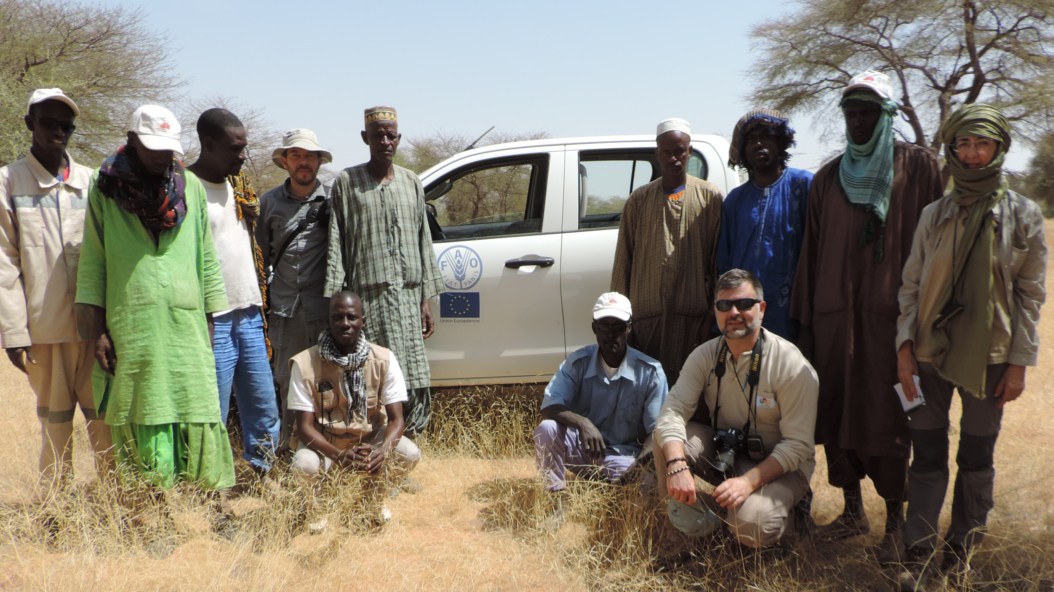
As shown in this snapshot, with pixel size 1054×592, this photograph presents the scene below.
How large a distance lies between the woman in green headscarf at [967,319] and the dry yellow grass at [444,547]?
23cm

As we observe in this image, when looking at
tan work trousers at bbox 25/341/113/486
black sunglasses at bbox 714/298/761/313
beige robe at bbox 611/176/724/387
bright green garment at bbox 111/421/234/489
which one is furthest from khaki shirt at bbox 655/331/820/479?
tan work trousers at bbox 25/341/113/486

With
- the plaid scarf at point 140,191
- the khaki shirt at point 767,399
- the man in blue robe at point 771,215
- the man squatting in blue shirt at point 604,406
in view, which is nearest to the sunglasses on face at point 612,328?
the man squatting in blue shirt at point 604,406

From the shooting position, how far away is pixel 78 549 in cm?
287

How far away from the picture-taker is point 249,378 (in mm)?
3459

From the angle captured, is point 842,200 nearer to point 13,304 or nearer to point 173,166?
point 173,166

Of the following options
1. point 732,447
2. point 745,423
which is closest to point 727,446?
point 732,447

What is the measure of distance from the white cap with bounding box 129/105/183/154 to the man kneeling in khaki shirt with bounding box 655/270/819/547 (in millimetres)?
2198

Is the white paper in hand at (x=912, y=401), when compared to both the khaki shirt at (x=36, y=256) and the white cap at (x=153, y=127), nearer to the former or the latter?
the white cap at (x=153, y=127)

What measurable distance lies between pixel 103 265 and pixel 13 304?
0.43 metres

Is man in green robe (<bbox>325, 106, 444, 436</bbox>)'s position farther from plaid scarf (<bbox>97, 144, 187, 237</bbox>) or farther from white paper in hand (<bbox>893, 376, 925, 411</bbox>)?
white paper in hand (<bbox>893, 376, 925, 411</bbox>)

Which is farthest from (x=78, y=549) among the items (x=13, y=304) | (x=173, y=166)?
(x=173, y=166)

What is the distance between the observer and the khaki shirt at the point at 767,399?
2.88 meters

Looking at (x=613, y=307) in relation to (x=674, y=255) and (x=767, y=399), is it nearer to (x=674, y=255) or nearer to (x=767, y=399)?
(x=674, y=255)

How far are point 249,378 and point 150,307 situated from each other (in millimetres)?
676
